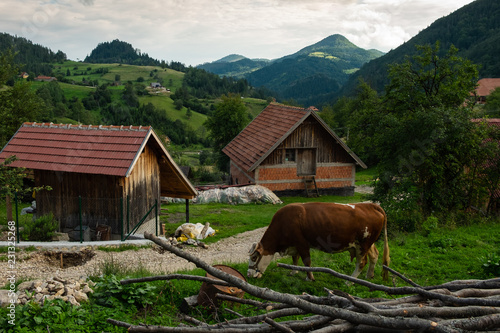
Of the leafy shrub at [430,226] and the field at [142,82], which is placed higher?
the field at [142,82]

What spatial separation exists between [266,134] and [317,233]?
1874 centimetres

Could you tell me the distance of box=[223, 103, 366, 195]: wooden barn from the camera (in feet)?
82.3

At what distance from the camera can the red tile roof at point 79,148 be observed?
12570 mm

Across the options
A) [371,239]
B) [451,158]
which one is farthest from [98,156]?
[451,158]

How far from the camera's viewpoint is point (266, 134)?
2678 centimetres

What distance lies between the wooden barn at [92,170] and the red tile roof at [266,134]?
11.2 m

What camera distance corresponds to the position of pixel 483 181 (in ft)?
48.4

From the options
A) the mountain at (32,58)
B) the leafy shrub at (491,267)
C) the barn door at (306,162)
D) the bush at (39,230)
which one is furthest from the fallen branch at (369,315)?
the mountain at (32,58)

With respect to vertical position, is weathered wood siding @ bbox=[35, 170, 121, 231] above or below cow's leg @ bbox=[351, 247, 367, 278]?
above

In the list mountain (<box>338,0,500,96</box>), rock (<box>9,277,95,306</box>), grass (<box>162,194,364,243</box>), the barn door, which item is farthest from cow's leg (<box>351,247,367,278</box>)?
mountain (<box>338,0,500,96</box>)

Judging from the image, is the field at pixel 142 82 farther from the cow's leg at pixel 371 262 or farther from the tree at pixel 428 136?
the cow's leg at pixel 371 262

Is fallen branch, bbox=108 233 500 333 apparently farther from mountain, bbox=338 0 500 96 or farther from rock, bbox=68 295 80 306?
mountain, bbox=338 0 500 96

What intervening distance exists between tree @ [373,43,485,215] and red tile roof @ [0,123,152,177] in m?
9.45

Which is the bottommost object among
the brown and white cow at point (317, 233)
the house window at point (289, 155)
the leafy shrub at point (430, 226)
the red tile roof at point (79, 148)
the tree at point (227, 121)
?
the leafy shrub at point (430, 226)
